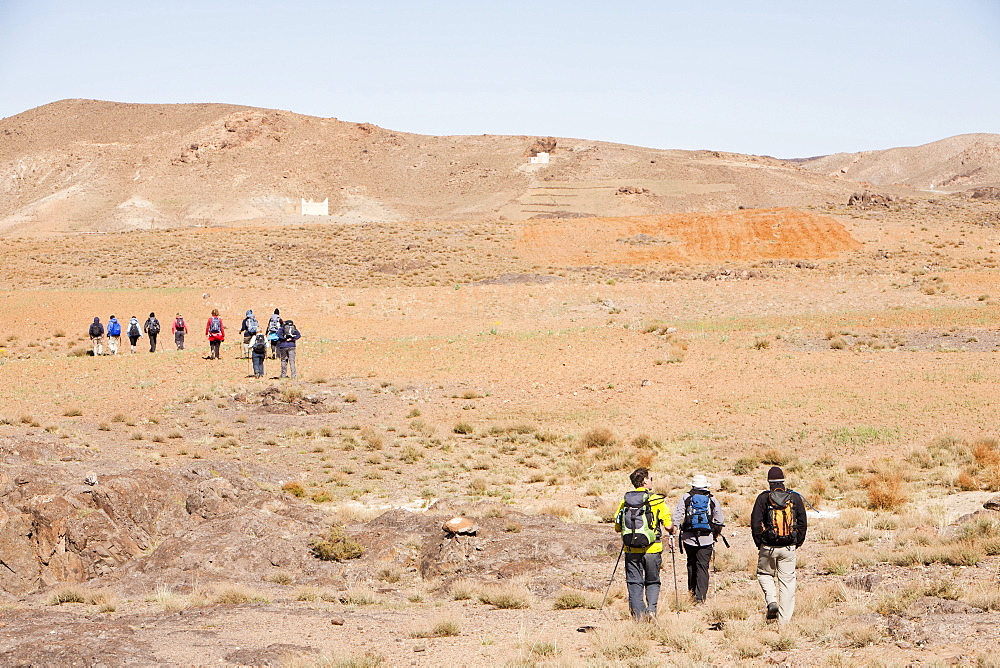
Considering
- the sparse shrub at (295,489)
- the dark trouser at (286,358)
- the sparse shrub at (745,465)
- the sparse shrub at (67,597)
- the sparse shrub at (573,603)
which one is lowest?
the sparse shrub at (67,597)

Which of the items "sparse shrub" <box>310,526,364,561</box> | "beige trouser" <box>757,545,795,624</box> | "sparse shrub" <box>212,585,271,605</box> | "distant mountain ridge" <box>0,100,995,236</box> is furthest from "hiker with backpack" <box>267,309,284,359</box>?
"distant mountain ridge" <box>0,100,995,236</box>

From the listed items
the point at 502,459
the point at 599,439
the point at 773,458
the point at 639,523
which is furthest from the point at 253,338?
the point at 639,523

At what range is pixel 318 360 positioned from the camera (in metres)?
33.6

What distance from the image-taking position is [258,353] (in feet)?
95.6

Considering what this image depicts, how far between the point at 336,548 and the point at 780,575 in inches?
270

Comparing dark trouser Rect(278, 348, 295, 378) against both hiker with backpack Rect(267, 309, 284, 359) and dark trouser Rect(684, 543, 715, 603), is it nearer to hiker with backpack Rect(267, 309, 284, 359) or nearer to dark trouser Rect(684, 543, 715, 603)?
hiker with backpack Rect(267, 309, 284, 359)

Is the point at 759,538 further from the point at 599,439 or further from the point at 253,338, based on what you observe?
the point at 253,338

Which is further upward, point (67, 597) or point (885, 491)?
point (885, 491)

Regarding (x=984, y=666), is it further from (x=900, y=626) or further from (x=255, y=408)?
(x=255, y=408)

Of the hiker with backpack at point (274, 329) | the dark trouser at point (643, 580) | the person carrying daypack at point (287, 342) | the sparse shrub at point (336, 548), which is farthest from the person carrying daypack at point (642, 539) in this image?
the hiker with backpack at point (274, 329)

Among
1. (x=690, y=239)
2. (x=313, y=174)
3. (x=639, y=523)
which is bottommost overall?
(x=639, y=523)

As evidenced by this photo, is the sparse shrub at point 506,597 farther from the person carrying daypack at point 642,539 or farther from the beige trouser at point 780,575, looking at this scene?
the beige trouser at point 780,575

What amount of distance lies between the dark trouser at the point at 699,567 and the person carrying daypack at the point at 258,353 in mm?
19981

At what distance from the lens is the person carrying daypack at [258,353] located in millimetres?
28953
